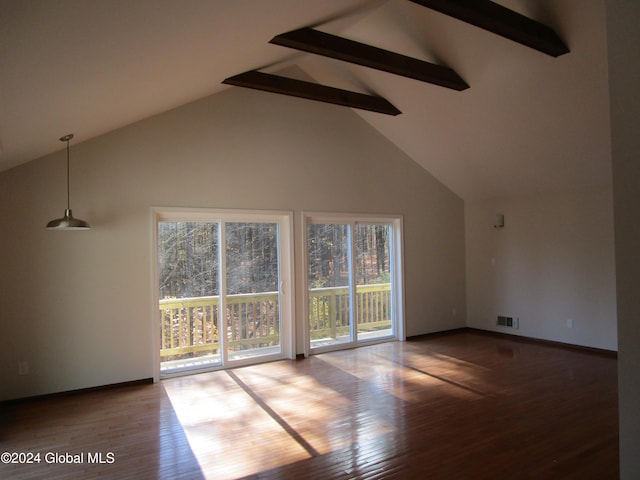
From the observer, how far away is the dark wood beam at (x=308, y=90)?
14.1ft

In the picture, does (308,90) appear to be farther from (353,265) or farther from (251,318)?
(251,318)

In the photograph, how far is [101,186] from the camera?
168 inches

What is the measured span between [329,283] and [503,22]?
374cm

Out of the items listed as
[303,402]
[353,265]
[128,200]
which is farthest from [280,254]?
[303,402]

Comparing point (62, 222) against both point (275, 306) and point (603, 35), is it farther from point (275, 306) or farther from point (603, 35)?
point (603, 35)

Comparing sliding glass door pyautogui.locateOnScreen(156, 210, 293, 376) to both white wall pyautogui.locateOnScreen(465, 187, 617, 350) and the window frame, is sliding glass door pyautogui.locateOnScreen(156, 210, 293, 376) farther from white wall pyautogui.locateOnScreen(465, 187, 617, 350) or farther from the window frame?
white wall pyautogui.locateOnScreen(465, 187, 617, 350)

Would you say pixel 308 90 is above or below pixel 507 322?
above

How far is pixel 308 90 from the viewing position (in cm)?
472

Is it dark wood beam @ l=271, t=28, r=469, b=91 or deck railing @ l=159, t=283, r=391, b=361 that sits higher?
dark wood beam @ l=271, t=28, r=469, b=91

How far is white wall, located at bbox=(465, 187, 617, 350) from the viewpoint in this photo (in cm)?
528

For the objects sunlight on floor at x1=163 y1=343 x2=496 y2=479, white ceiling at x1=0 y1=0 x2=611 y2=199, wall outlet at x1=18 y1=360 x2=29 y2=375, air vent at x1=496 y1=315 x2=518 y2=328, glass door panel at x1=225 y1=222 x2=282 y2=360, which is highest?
white ceiling at x1=0 y1=0 x2=611 y2=199

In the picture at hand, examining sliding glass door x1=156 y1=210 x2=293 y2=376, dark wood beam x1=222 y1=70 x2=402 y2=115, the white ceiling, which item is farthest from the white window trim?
dark wood beam x1=222 y1=70 x2=402 y2=115

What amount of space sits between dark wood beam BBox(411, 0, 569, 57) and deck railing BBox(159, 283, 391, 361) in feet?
12.1

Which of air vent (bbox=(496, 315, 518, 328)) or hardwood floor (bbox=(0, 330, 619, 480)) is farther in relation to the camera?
air vent (bbox=(496, 315, 518, 328))
